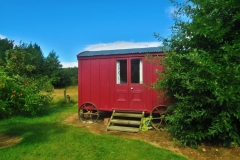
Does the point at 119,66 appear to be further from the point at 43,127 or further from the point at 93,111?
the point at 43,127

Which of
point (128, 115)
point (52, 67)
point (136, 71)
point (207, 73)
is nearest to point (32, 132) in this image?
point (128, 115)

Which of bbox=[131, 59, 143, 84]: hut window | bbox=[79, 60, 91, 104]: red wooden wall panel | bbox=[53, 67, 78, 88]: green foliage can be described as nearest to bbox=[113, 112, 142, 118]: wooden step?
bbox=[131, 59, 143, 84]: hut window

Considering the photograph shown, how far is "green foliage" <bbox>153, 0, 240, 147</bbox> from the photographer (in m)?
3.62

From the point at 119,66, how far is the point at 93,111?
2166 mm

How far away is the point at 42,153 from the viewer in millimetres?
4102

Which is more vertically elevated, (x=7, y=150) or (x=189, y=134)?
(x=189, y=134)

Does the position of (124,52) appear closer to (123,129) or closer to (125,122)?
(125,122)

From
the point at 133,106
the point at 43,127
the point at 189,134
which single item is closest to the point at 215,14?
the point at 189,134

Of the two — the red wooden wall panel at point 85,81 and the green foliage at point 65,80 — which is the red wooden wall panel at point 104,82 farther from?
the green foliage at point 65,80

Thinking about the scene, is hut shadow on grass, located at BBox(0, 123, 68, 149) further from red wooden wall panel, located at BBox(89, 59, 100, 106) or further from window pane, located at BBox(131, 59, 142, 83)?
window pane, located at BBox(131, 59, 142, 83)

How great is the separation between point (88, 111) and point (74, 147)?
2.75 meters

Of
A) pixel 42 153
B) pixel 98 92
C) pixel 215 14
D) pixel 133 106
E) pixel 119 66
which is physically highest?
pixel 215 14

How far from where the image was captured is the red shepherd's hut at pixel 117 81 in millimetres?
6312

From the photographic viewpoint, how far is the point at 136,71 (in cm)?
648
